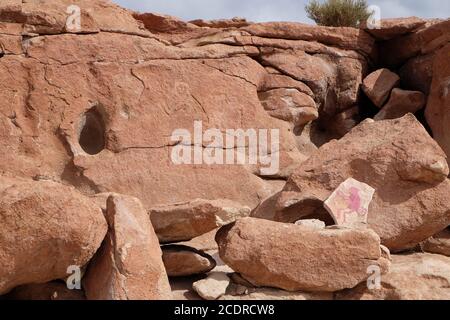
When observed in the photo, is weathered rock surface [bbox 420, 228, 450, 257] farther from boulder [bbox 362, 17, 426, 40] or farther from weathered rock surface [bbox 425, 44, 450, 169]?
boulder [bbox 362, 17, 426, 40]

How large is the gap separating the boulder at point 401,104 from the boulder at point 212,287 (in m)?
3.96

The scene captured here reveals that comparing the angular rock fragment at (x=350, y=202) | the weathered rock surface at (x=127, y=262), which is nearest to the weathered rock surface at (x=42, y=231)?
the weathered rock surface at (x=127, y=262)

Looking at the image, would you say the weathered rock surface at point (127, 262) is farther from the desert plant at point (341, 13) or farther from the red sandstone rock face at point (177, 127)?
the desert plant at point (341, 13)

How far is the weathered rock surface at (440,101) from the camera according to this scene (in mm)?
6406

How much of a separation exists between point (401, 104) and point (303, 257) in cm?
394

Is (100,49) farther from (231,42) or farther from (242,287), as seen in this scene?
(242,287)

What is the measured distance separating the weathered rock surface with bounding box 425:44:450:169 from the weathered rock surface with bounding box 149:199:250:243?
10.9ft

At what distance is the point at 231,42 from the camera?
22.9 ft

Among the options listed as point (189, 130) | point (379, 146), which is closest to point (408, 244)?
point (379, 146)

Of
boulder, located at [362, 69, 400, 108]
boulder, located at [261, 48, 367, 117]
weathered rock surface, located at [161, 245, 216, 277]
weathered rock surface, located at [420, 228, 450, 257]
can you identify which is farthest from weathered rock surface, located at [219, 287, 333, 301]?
boulder, located at [362, 69, 400, 108]

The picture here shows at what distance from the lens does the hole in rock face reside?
20.6 feet

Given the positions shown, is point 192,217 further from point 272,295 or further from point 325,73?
point 325,73

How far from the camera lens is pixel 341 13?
900cm

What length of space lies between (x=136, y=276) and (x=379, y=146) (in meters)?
2.53
